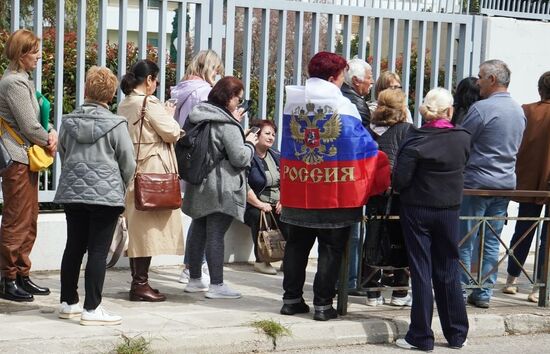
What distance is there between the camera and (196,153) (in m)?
8.02

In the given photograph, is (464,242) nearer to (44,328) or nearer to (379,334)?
(379,334)

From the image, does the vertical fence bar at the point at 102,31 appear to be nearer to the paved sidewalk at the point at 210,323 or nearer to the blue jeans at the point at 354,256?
the paved sidewalk at the point at 210,323

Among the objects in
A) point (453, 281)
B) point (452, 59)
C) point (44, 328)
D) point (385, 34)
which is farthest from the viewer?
point (385, 34)

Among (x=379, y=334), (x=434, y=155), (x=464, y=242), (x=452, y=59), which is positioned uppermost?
(x=452, y=59)

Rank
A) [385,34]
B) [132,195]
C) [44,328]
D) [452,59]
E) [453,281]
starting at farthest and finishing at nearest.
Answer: [385,34] < [452,59] < [132,195] < [453,281] < [44,328]

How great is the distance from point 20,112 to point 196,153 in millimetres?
1321

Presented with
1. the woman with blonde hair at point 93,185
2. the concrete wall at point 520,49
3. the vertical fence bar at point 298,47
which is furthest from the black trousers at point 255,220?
the concrete wall at point 520,49

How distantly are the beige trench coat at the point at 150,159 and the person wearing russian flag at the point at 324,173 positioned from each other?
34.4 inches

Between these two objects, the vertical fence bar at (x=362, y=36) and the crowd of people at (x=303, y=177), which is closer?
the crowd of people at (x=303, y=177)

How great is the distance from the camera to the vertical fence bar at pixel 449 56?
11.0 metres

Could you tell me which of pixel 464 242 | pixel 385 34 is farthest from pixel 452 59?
pixel 464 242

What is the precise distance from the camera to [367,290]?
7.84m

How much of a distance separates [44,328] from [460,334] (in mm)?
2725

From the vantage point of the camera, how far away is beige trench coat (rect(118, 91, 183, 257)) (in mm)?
7734
